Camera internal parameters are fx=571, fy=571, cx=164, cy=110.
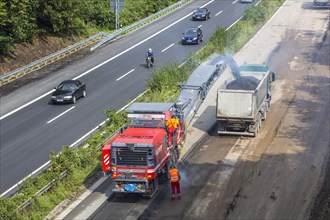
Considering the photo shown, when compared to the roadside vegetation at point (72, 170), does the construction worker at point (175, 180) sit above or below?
above

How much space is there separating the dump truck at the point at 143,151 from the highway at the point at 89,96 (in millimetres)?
7484

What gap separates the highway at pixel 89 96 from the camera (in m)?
34.1

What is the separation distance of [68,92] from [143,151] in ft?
66.7

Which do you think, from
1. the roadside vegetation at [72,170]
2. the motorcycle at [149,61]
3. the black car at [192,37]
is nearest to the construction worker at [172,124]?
the roadside vegetation at [72,170]

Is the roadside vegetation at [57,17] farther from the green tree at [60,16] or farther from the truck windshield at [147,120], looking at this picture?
the truck windshield at [147,120]

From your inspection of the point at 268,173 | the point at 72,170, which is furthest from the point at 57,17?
the point at 268,173

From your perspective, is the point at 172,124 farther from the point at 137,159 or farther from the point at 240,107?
the point at 240,107

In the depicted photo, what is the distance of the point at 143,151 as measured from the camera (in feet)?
79.9

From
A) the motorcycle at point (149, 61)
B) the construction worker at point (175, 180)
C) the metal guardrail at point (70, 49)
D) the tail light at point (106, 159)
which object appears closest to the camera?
the construction worker at point (175, 180)

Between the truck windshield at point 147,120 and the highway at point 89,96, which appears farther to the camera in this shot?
the highway at point 89,96

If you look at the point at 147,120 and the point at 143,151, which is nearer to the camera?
the point at 143,151

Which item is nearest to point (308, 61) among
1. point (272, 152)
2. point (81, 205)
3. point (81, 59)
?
point (81, 59)

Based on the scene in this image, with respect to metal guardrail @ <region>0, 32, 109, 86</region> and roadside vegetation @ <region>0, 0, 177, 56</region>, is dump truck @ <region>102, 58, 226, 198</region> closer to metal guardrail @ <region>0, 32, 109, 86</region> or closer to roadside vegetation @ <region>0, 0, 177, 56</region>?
metal guardrail @ <region>0, 32, 109, 86</region>

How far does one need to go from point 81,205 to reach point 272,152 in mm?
11169
